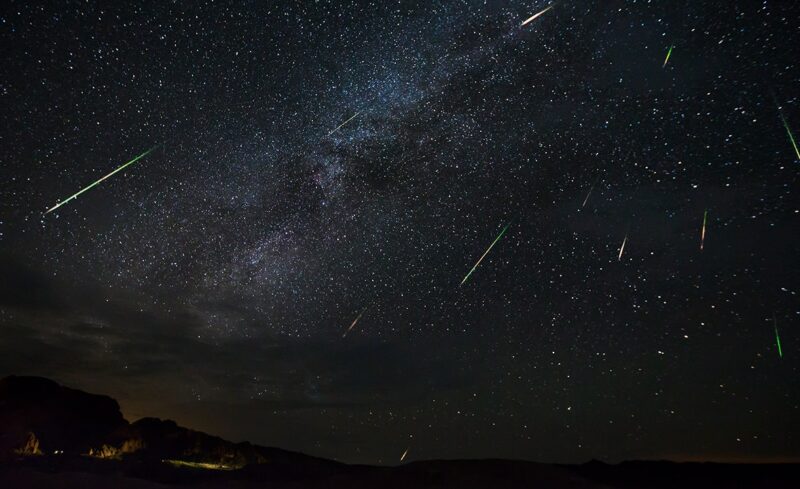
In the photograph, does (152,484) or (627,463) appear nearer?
(152,484)

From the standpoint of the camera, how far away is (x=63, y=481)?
14.1 m

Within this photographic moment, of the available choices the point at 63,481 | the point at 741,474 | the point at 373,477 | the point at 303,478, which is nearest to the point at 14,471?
the point at 63,481

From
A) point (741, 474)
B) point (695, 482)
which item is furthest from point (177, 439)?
point (741, 474)

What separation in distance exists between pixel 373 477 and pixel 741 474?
18879 mm

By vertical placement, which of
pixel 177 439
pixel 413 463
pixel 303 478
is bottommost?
pixel 413 463

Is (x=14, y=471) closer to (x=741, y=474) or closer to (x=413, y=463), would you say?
(x=413, y=463)

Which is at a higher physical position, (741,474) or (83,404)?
(83,404)

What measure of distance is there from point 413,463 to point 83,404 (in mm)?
22262

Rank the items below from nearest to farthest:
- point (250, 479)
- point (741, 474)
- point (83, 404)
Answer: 1. point (250, 479)
2. point (741, 474)
3. point (83, 404)

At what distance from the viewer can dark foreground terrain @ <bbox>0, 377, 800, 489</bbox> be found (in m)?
18.3

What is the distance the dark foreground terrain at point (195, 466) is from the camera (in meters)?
18.3

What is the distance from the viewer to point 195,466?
23.0 meters

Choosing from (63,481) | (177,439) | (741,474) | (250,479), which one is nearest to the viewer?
(63,481)

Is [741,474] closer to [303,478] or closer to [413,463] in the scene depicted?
[413,463]
